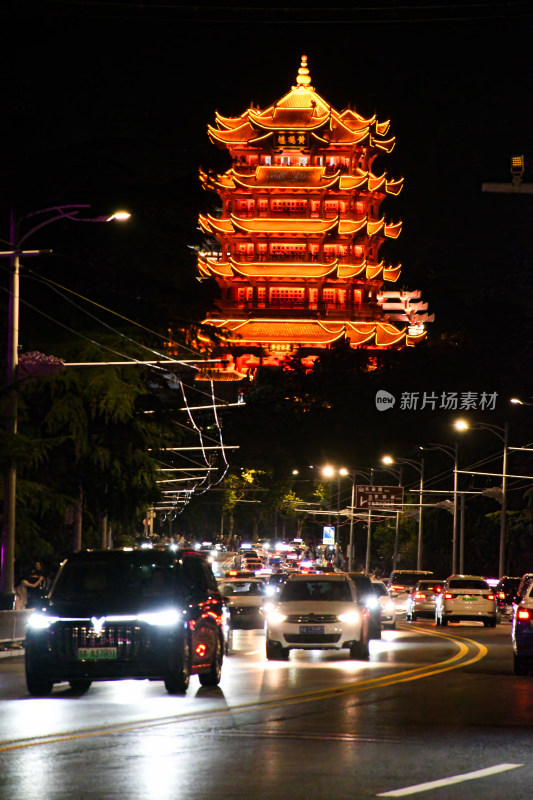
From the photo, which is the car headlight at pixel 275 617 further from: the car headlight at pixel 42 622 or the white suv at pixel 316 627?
the car headlight at pixel 42 622

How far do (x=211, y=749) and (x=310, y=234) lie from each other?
98164 millimetres

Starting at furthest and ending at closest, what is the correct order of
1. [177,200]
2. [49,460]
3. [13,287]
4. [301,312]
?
[301,312] → [49,460] → [177,200] → [13,287]

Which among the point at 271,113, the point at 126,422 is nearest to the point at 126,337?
the point at 126,422

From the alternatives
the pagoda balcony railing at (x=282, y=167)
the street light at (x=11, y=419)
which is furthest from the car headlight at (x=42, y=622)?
the pagoda balcony railing at (x=282, y=167)

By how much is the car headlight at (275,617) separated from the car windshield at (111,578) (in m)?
6.21

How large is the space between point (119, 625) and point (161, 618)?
1.51ft

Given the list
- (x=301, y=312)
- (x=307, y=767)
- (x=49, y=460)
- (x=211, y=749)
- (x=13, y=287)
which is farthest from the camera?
(x=301, y=312)

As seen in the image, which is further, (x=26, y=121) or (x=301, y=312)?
(x=301, y=312)

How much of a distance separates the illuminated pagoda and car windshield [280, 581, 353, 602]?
7906 cm

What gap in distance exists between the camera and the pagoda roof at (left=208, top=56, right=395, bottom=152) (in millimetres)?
109312

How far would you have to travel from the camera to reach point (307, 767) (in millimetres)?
9867

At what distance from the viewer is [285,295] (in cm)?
Result: 10800

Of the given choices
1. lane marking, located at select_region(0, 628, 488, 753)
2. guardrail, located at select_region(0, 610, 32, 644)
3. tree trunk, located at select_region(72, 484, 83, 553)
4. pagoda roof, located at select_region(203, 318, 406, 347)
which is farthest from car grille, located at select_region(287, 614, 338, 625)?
pagoda roof, located at select_region(203, 318, 406, 347)

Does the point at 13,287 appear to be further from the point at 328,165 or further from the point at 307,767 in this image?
the point at 328,165
